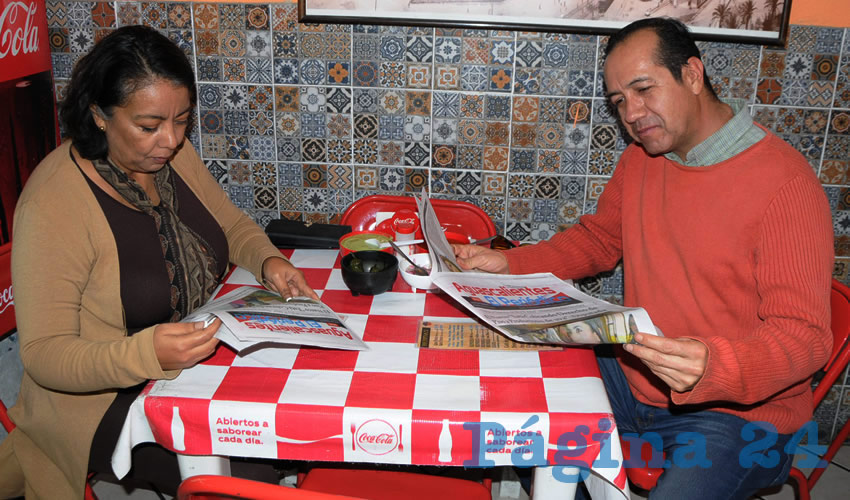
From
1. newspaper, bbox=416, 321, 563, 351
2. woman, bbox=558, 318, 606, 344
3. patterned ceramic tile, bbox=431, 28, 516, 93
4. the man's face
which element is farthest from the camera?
patterned ceramic tile, bbox=431, 28, 516, 93

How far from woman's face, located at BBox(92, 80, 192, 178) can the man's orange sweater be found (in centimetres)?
96

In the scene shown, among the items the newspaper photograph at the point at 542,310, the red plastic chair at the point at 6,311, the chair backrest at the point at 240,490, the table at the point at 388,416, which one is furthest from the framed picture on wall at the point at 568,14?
the chair backrest at the point at 240,490

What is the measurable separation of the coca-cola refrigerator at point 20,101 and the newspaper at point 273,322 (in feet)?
3.33

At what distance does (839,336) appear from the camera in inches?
65.8

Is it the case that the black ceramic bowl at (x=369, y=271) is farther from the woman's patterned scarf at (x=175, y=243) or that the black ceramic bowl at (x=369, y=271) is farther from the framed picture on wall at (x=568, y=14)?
the framed picture on wall at (x=568, y=14)

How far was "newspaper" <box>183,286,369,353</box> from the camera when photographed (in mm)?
1288

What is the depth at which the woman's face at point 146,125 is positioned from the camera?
153cm

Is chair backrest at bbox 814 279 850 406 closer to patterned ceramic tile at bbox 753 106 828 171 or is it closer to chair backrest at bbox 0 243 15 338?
patterned ceramic tile at bbox 753 106 828 171

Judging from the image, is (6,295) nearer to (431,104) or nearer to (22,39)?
(22,39)

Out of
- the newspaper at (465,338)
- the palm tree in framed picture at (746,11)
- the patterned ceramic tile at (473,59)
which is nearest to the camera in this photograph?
the newspaper at (465,338)

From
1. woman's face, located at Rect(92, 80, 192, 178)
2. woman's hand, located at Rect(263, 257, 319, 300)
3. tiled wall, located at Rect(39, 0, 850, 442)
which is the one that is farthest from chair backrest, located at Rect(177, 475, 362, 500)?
tiled wall, located at Rect(39, 0, 850, 442)

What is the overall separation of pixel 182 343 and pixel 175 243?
0.46 m

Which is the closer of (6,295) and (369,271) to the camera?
(369,271)

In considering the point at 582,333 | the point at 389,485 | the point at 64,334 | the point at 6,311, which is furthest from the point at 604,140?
the point at 6,311
